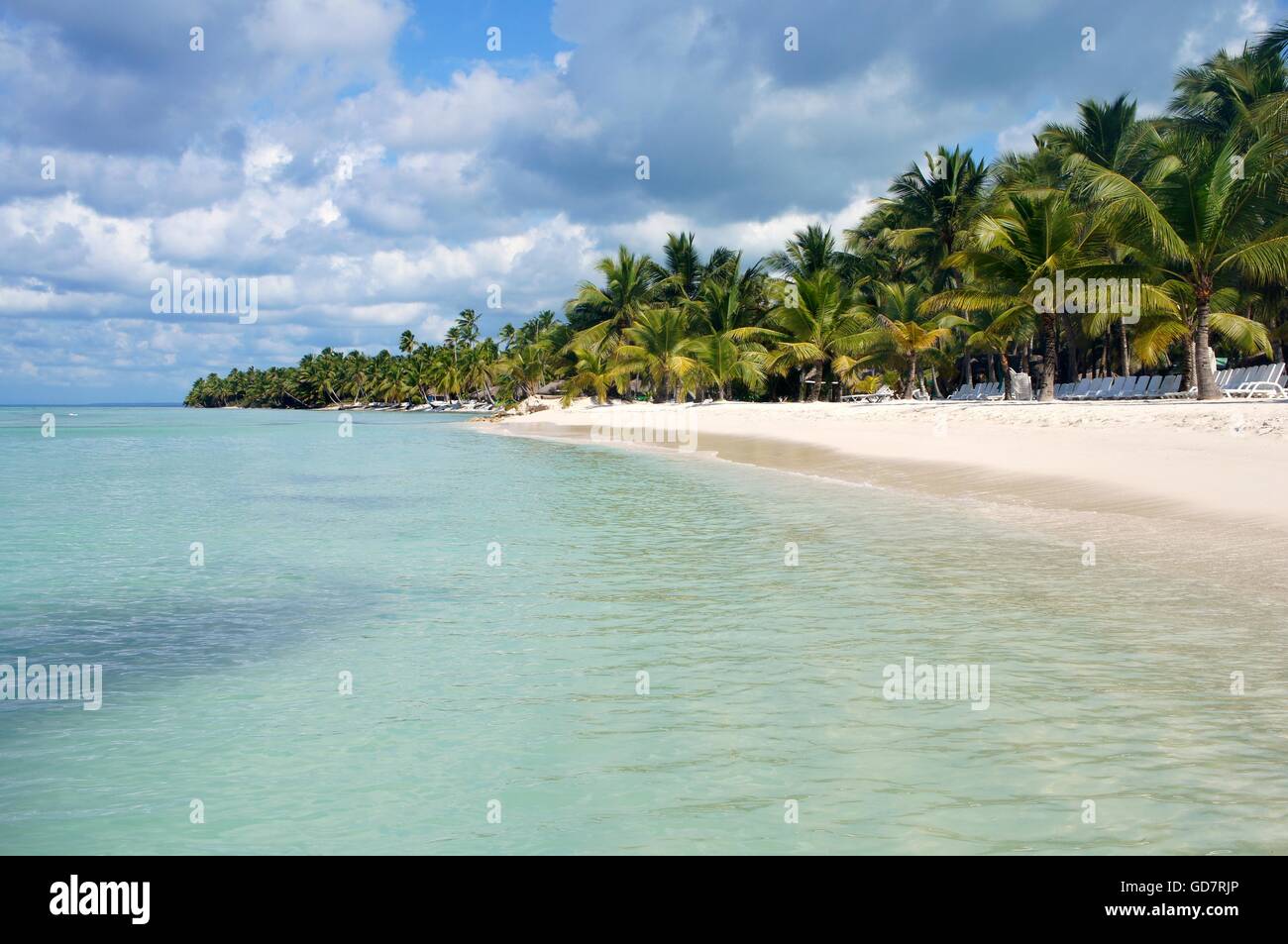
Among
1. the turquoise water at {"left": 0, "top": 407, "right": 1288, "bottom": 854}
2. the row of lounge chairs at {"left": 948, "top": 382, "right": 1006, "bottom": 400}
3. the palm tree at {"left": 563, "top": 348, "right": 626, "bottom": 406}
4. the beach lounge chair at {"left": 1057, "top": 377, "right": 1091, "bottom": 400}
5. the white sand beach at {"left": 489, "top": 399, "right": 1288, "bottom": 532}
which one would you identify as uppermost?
the palm tree at {"left": 563, "top": 348, "right": 626, "bottom": 406}

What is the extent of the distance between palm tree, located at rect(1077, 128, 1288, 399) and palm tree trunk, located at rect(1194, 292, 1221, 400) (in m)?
0.02

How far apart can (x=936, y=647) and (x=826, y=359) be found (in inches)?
1610

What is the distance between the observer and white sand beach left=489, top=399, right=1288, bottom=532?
1287cm

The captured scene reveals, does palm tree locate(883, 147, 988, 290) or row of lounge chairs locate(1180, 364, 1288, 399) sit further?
palm tree locate(883, 147, 988, 290)

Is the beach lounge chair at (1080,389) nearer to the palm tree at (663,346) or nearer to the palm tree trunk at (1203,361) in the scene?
the palm tree trunk at (1203,361)

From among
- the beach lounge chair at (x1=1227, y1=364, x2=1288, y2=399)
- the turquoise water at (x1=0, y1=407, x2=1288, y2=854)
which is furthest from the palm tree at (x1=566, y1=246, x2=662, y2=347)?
the turquoise water at (x1=0, y1=407, x2=1288, y2=854)

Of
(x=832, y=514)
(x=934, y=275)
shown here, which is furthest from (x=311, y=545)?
(x=934, y=275)

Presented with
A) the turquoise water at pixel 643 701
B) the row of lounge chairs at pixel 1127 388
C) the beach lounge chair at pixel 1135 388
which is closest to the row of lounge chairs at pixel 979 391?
the row of lounge chairs at pixel 1127 388

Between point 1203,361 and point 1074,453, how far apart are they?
8.80 m

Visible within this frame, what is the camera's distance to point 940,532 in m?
12.0

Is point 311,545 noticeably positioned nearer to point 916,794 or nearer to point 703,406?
point 916,794

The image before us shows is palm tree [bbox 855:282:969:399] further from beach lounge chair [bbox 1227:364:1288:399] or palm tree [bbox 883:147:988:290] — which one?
beach lounge chair [bbox 1227:364:1288:399]

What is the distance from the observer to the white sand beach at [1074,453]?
12.9 metres

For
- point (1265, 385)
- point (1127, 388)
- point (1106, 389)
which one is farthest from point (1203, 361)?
point (1106, 389)
